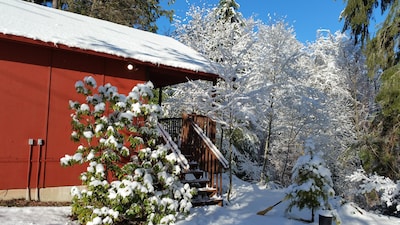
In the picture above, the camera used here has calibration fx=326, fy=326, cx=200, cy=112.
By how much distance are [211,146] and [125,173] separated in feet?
7.35

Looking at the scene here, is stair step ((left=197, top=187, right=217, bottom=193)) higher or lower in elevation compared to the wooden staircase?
lower

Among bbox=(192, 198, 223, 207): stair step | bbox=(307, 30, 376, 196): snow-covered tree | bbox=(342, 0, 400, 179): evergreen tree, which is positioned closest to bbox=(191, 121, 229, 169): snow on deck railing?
bbox=(192, 198, 223, 207): stair step

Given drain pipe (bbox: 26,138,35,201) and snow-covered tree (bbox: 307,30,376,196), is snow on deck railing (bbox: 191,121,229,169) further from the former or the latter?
snow-covered tree (bbox: 307,30,376,196)

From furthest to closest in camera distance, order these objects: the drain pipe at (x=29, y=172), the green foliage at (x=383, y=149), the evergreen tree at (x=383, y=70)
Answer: the green foliage at (x=383, y=149), the evergreen tree at (x=383, y=70), the drain pipe at (x=29, y=172)

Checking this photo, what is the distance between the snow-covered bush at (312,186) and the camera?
584 centimetres

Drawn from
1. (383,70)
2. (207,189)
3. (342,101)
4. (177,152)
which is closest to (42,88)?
(177,152)

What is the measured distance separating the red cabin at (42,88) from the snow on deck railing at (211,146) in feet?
4.99

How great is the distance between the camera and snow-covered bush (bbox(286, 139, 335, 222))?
5844mm

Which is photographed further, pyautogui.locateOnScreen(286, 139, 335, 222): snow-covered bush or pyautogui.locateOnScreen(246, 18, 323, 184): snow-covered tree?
pyautogui.locateOnScreen(246, 18, 323, 184): snow-covered tree

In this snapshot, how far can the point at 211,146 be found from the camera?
7070mm

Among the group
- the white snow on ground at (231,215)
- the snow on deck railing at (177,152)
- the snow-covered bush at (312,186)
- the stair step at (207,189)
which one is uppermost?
the snow on deck railing at (177,152)

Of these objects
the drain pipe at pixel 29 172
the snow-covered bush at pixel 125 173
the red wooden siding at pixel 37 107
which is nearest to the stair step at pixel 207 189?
the snow-covered bush at pixel 125 173

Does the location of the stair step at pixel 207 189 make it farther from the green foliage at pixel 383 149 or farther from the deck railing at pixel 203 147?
the green foliage at pixel 383 149

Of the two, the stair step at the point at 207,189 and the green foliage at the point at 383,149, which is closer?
the stair step at the point at 207,189
